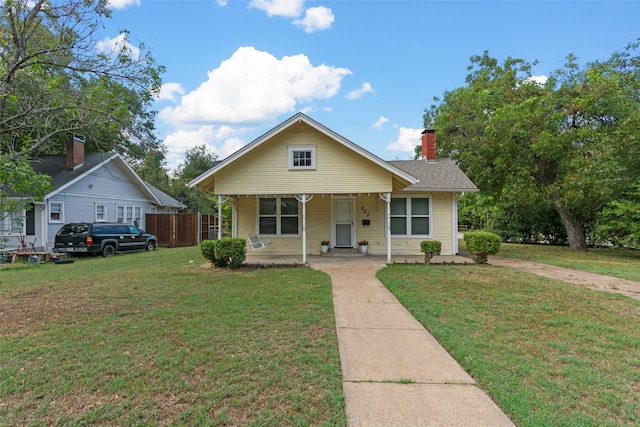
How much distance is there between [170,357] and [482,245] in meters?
9.68

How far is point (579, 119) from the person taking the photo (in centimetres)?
1573

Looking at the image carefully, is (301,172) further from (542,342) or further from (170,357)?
(542,342)

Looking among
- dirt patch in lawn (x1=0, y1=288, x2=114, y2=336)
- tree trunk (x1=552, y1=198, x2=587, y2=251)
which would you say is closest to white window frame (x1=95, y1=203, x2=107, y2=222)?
dirt patch in lawn (x1=0, y1=288, x2=114, y2=336)

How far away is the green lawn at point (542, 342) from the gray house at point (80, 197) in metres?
13.1

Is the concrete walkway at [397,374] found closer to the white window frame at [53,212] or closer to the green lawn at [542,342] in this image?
the green lawn at [542,342]

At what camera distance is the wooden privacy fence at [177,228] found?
20688 millimetres

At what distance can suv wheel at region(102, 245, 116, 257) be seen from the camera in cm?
1443

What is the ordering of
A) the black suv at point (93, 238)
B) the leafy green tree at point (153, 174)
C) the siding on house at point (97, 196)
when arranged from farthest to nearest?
the leafy green tree at point (153, 174) < the siding on house at point (97, 196) < the black suv at point (93, 238)

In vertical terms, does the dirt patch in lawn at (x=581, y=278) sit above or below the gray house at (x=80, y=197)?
below

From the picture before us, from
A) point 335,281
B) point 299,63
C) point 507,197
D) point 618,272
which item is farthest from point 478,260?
point 299,63

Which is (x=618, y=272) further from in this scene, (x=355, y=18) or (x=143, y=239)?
(x=143, y=239)

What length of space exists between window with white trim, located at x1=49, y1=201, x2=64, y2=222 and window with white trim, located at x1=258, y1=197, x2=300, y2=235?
1040cm

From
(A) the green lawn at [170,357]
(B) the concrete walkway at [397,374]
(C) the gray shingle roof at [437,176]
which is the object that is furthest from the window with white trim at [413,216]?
(A) the green lawn at [170,357]

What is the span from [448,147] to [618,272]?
12274mm
